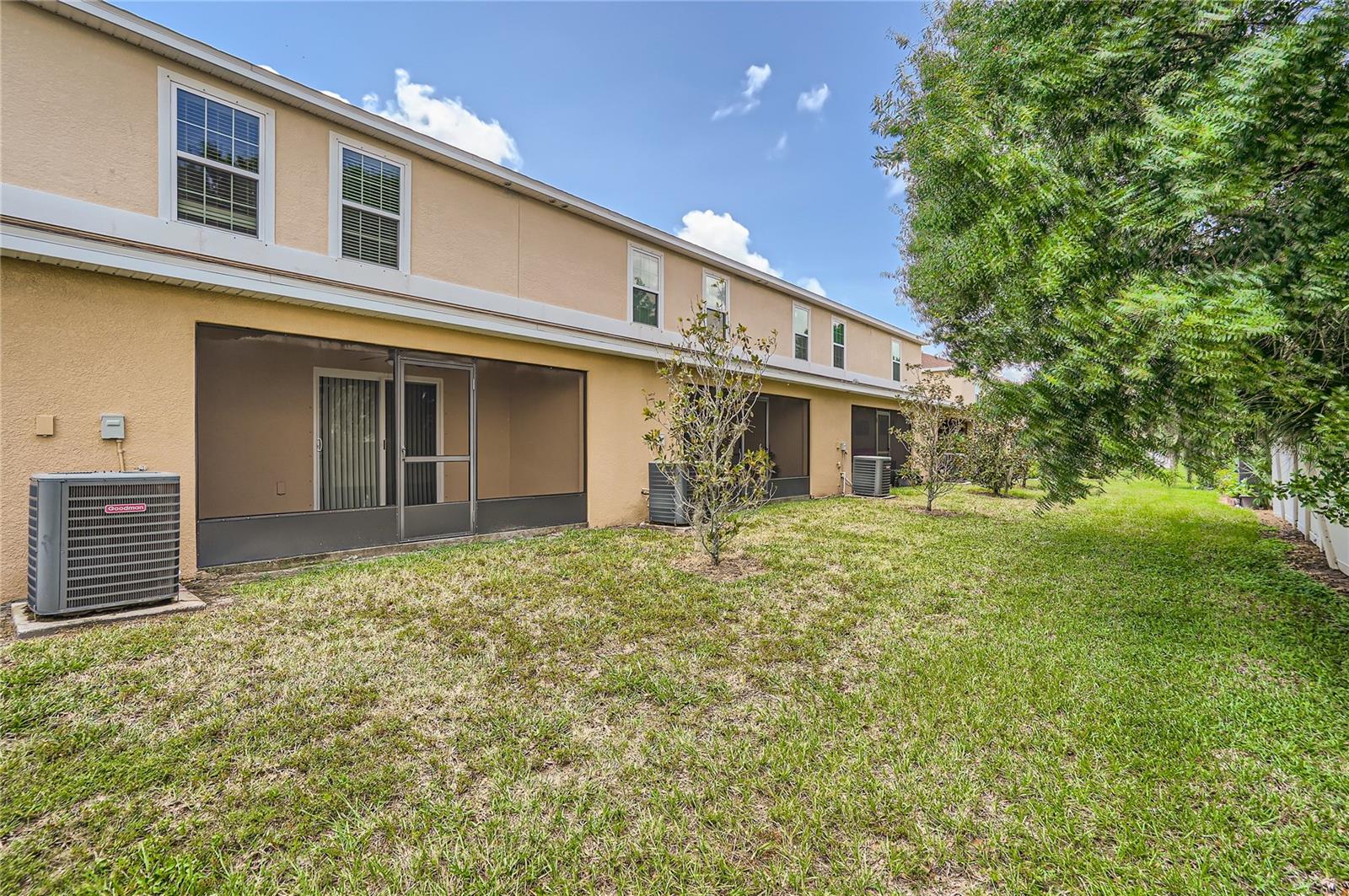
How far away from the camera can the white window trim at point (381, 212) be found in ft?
21.3

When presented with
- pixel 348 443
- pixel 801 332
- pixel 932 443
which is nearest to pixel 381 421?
pixel 348 443

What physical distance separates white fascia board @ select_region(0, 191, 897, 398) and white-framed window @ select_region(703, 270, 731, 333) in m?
3.10

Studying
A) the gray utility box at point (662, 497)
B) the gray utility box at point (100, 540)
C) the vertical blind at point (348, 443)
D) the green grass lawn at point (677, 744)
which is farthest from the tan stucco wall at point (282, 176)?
the green grass lawn at point (677, 744)

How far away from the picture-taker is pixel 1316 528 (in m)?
7.32

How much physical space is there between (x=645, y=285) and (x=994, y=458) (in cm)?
1025

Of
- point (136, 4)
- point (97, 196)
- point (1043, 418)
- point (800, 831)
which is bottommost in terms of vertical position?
point (800, 831)

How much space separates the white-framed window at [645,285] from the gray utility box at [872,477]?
23.4ft

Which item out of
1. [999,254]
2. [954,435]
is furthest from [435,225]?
[954,435]

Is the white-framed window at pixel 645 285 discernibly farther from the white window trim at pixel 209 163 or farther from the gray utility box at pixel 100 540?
the gray utility box at pixel 100 540

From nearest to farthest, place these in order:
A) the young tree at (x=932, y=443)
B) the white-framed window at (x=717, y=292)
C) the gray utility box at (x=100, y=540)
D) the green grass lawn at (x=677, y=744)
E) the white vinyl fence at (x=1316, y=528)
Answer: the green grass lawn at (x=677, y=744) → the gray utility box at (x=100, y=540) → the white vinyl fence at (x=1316, y=528) → the white-framed window at (x=717, y=292) → the young tree at (x=932, y=443)

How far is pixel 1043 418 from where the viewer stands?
13.7 ft

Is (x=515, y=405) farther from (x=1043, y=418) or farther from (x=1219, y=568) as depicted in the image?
(x=1219, y=568)

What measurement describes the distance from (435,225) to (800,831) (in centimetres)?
784

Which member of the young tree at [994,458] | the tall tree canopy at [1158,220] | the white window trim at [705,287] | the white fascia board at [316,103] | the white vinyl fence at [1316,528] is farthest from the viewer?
the young tree at [994,458]
